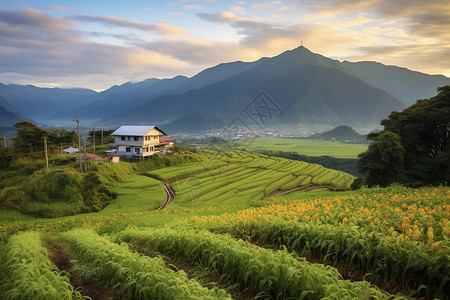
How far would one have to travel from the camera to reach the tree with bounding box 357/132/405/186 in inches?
950

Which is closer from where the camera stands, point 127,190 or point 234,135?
point 234,135

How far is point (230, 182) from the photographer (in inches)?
1529

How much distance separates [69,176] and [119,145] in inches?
888

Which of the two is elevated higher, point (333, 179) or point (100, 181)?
point (100, 181)

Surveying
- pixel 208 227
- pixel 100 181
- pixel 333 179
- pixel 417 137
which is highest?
pixel 417 137

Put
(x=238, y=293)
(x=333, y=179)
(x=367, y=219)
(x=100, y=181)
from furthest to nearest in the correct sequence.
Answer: (x=333, y=179)
(x=100, y=181)
(x=367, y=219)
(x=238, y=293)

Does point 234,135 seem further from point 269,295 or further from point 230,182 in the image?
point 269,295

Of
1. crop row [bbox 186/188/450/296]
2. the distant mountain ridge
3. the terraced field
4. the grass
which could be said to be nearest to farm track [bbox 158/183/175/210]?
the grass

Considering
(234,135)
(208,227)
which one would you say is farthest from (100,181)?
(208,227)

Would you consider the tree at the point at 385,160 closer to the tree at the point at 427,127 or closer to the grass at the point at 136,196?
the tree at the point at 427,127

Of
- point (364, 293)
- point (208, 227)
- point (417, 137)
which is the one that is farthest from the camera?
point (417, 137)

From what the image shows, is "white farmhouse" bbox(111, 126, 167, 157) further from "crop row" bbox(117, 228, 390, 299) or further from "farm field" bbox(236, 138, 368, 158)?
"crop row" bbox(117, 228, 390, 299)

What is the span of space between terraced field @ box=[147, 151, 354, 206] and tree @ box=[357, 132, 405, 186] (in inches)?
504

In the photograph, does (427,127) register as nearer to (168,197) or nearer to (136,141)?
(168,197)
